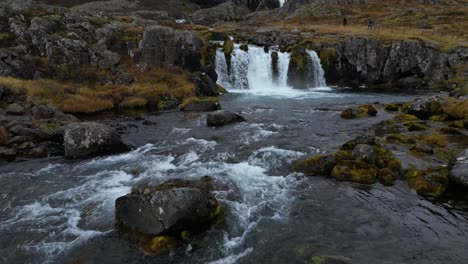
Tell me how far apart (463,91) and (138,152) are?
37.3 meters

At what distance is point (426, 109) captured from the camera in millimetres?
35188

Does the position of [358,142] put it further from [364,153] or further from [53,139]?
[53,139]

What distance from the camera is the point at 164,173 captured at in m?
22.2

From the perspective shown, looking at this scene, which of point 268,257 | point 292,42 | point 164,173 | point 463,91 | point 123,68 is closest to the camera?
point 268,257

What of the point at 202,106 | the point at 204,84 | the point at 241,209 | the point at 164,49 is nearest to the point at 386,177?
the point at 241,209

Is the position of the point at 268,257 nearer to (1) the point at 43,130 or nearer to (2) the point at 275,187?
(2) the point at 275,187

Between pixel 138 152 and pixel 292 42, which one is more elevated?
pixel 292 42

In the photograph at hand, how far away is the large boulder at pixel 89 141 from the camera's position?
1006 inches

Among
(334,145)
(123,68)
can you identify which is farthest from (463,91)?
(123,68)

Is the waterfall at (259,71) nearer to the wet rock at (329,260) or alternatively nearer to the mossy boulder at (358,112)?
the mossy boulder at (358,112)

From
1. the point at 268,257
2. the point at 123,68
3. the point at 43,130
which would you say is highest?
the point at 123,68

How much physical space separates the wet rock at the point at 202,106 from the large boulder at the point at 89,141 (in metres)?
13.5

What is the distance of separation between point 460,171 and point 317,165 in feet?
23.0

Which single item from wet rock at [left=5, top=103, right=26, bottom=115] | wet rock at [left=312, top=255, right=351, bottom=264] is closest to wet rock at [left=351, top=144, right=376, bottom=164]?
wet rock at [left=312, top=255, right=351, bottom=264]
